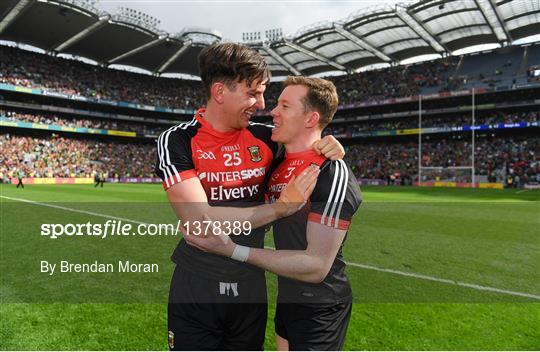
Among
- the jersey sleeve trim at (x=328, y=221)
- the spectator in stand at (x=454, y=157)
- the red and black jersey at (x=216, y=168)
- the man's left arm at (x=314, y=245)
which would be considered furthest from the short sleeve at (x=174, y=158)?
the spectator in stand at (x=454, y=157)

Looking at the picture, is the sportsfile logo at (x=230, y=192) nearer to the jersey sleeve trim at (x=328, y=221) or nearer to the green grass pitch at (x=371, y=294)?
the jersey sleeve trim at (x=328, y=221)

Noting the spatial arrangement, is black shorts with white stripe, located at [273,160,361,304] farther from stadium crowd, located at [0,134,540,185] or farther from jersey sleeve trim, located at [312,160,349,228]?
stadium crowd, located at [0,134,540,185]

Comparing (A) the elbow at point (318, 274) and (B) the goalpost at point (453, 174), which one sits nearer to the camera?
(A) the elbow at point (318, 274)

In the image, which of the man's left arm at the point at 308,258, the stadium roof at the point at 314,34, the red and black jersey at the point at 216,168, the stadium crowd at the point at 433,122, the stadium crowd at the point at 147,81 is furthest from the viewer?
the stadium crowd at the point at 147,81

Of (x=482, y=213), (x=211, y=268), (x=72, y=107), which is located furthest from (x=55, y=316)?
(x=72, y=107)

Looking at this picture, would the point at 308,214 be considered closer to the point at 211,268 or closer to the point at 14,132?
the point at 211,268

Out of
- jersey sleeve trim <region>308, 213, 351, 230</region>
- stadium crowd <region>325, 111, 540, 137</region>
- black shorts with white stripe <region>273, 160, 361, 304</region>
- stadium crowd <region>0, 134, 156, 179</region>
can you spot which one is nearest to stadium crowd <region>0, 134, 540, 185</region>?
stadium crowd <region>0, 134, 156, 179</region>

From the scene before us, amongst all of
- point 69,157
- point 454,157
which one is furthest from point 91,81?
point 454,157

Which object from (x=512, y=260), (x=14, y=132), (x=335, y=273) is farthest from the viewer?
(x=14, y=132)

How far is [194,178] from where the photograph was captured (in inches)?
89.7

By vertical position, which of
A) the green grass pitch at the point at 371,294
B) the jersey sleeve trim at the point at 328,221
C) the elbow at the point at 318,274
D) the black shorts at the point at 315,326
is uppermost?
the jersey sleeve trim at the point at 328,221

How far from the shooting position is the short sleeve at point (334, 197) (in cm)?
218

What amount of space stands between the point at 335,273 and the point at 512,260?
6933mm

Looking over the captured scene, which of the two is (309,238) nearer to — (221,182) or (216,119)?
(221,182)
